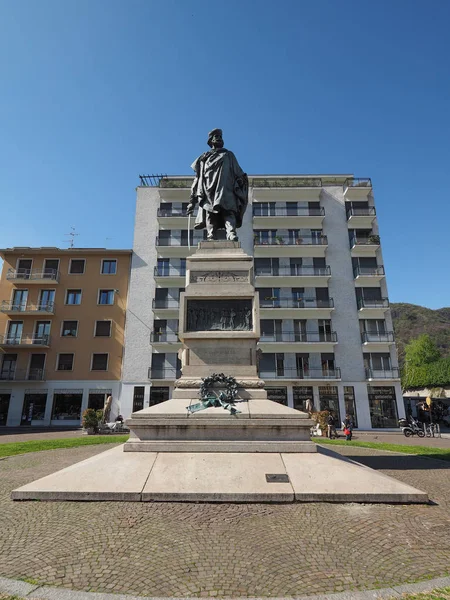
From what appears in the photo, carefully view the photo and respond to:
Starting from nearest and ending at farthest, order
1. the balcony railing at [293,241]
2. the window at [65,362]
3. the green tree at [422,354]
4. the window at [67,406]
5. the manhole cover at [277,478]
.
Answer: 1. the manhole cover at [277,478]
2. the window at [67,406]
3. the window at [65,362]
4. the balcony railing at [293,241]
5. the green tree at [422,354]

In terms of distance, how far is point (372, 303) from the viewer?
34.6m

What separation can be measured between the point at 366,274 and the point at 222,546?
35104 mm

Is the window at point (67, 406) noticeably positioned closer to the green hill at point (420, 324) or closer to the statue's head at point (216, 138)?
the statue's head at point (216, 138)

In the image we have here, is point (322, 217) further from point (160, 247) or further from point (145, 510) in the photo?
point (145, 510)

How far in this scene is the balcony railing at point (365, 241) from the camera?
35.9m

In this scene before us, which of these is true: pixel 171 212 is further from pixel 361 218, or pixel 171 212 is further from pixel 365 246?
pixel 365 246

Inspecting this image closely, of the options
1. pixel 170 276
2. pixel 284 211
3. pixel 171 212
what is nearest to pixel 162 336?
pixel 170 276

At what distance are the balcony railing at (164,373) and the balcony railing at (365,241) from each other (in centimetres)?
2131

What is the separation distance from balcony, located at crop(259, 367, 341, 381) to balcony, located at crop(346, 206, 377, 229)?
15.3m

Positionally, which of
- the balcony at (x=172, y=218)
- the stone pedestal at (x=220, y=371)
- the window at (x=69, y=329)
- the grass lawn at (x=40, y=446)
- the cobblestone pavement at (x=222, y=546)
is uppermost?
the balcony at (x=172, y=218)

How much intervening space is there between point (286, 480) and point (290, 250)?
32343mm

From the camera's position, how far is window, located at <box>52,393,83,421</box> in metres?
31.1

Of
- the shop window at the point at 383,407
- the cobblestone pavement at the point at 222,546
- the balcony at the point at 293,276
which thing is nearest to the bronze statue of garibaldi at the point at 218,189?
the cobblestone pavement at the point at 222,546

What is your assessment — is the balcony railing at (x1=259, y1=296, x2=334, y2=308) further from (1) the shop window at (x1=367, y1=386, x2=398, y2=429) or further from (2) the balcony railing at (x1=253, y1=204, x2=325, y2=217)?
(2) the balcony railing at (x1=253, y1=204, x2=325, y2=217)
